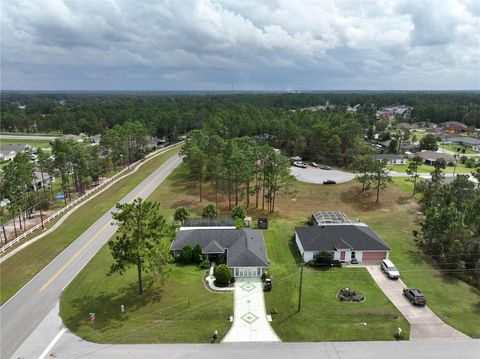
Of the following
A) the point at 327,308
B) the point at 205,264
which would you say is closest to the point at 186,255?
the point at 205,264

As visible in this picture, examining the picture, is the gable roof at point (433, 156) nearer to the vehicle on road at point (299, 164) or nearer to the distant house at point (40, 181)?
the vehicle on road at point (299, 164)

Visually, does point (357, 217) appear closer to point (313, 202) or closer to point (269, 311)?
point (313, 202)

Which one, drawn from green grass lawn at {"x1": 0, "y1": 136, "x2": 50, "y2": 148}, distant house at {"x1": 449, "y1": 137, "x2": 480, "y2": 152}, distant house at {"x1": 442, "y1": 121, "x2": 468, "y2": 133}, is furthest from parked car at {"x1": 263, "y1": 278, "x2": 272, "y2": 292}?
distant house at {"x1": 442, "y1": 121, "x2": 468, "y2": 133}

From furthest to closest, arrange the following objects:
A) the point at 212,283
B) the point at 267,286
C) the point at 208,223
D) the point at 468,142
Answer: the point at 468,142 → the point at 208,223 → the point at 212,283 → the point at 267,286

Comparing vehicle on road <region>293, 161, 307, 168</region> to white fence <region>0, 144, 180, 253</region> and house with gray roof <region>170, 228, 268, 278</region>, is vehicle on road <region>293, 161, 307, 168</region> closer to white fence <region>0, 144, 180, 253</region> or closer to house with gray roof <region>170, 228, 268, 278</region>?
white fence <region>0, 144, 180, 253</region>

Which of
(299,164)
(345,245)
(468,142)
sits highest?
(468,142)

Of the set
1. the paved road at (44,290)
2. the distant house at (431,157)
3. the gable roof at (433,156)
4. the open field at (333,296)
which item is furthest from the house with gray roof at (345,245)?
the gable roof at (433,156)

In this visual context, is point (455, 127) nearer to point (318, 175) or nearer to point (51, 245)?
point (318, 175)
